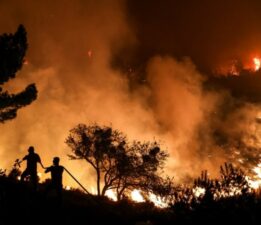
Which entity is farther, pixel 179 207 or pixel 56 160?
pixel 56 160

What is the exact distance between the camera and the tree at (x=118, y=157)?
4822 centimetres

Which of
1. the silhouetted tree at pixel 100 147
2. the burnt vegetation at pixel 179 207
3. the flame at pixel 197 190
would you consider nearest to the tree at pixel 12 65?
the burnt vegetation at pixel 179 207

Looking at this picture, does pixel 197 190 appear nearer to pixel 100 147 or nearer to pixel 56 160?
pixel 56 160

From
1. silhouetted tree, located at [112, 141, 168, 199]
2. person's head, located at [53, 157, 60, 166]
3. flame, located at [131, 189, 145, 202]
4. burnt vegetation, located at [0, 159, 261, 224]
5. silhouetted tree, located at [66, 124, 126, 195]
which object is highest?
silhouetted tree, located at [66, 124, 126, 195]

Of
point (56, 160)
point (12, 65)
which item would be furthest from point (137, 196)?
point (56, 160)

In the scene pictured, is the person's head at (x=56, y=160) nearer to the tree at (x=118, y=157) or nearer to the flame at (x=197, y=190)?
the flame at (x=197, y=190)

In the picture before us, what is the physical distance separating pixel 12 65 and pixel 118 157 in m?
20.7

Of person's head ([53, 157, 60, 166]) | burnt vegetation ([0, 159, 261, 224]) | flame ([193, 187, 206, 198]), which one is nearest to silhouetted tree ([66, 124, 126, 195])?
burnt vegetation ([0, 159, 261, 224])

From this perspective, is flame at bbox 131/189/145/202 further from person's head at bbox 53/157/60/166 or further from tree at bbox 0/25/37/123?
person's head at bbox 53/157/60/166

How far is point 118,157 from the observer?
48906 millimetres

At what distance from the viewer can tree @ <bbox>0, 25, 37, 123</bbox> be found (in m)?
32.0

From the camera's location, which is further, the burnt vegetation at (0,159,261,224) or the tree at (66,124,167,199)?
the tree at (66,124,167,199)

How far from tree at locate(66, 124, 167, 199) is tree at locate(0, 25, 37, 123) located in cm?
1567

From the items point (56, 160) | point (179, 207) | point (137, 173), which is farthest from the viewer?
point (137, 173)
